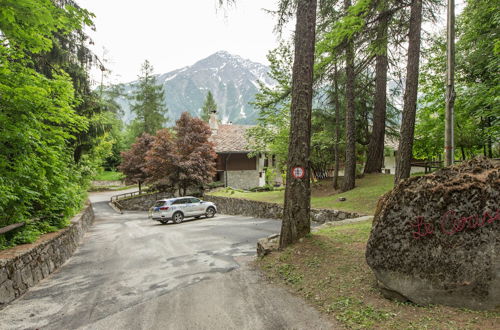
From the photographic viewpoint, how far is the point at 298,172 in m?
6.58

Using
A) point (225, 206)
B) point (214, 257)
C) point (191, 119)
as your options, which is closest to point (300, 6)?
point (214, 257)

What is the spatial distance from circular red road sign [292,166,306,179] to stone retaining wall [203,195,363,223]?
6398mm

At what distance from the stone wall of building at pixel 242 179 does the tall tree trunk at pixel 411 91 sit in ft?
83.0

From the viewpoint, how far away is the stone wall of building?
34.1 metres

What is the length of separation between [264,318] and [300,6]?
6600mm

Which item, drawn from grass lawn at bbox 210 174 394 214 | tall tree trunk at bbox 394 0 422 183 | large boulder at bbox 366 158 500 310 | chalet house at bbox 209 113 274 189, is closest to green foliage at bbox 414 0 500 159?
tall tree trunk at bbox 394 0 422 183

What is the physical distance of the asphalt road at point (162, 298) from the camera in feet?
13.5

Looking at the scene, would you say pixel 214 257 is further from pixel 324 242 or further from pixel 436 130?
pixel 436 130

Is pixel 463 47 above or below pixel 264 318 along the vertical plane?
above

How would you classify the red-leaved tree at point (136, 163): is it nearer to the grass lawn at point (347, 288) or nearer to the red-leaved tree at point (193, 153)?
the red-leaved tree at point (193, 153)

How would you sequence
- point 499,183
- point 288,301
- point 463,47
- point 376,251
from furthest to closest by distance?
point 463,47, point 288,301, point 376,251, point 499,183

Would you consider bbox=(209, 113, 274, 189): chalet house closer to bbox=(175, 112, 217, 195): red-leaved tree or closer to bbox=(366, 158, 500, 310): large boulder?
bbox=(175, 112, 217, 195): red-leaved tree

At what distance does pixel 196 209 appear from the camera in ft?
65.1

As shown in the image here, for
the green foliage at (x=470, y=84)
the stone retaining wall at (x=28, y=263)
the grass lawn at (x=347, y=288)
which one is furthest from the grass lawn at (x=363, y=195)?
the stone retaining wall at (x=28, y=263)
